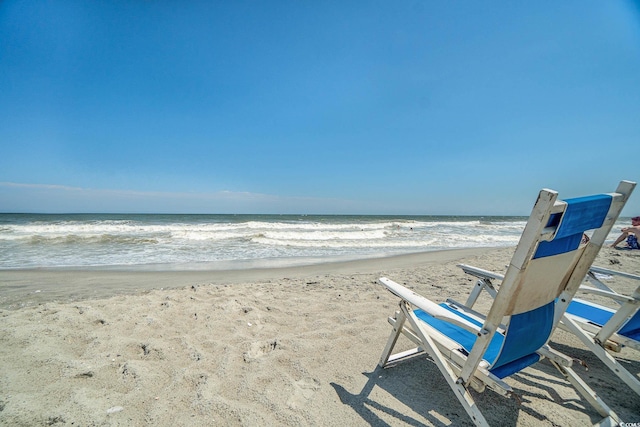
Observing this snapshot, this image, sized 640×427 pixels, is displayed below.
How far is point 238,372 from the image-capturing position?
2.39 metres

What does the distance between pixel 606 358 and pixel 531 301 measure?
52.8 inches

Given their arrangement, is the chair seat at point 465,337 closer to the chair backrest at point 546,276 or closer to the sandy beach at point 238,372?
the chair backrest at point 546,276

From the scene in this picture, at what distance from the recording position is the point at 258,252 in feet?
33.1

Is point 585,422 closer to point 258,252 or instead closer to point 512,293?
point 512,293

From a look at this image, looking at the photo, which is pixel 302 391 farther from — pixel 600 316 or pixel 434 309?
pixel 600 316

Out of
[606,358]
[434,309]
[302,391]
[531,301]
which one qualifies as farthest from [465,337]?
[302,391]

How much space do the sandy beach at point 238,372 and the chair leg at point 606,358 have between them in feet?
0.72

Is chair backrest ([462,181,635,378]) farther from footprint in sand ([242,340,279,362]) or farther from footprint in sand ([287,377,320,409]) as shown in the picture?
footprint in sand ([242,340,279,362])

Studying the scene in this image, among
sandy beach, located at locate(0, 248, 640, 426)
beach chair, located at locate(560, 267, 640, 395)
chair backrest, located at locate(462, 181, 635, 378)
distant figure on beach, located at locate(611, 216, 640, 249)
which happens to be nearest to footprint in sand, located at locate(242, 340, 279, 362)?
sandy beach, located at locate(0, 248, 640, 426)

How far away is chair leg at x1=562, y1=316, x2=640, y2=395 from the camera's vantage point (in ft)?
6.75

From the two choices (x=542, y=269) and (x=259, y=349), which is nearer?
(x=542, y=269)

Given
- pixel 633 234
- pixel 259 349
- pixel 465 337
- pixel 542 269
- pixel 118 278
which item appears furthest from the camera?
pixel 633 234

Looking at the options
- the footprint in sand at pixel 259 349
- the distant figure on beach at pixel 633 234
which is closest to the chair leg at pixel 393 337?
the footprint in sand at pixel 259 349

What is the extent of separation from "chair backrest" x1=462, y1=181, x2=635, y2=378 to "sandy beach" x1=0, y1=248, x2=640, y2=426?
686mm
